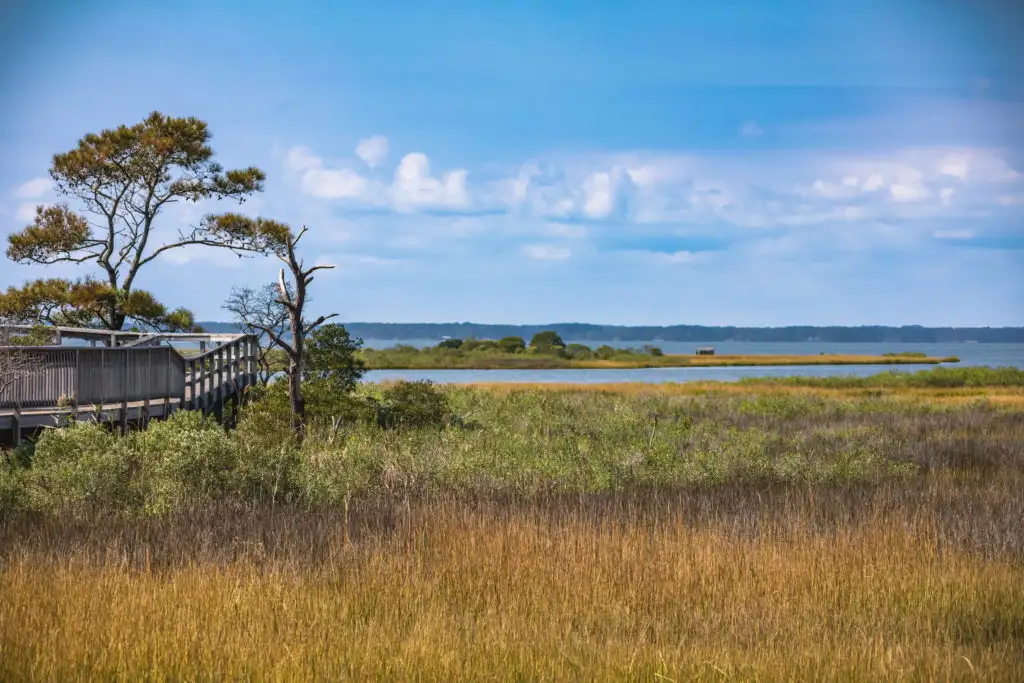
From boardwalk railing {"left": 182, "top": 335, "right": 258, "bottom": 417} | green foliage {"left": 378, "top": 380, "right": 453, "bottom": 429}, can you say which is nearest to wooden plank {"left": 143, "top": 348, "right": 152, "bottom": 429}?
boardwalk railing {"left": 182, "top": 335, "right": 258, "bottom": 417}

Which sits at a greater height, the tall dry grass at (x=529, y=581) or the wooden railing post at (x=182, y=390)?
the wooden railing post at (x=182, y=390)

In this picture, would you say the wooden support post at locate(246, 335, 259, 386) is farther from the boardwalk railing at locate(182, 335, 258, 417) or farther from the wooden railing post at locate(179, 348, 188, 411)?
the wooden railing post at locate(179, 348, 188, 411)

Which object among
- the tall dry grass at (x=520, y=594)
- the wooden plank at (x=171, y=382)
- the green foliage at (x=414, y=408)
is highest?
the wooden plank at (x=171, y=382)

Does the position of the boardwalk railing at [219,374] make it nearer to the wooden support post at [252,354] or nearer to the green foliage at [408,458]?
the wooden support post at [252,354]

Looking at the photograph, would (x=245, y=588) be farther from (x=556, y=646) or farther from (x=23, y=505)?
(x=23, y=505)

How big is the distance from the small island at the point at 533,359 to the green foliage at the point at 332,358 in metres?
62.0

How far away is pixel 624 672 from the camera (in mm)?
6289

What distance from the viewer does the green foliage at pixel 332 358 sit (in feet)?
78.8

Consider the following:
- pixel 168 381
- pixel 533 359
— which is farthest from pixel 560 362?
pixel 168 381

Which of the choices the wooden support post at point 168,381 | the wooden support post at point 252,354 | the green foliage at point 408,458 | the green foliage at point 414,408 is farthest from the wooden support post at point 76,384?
the wooden support post at point 252,354

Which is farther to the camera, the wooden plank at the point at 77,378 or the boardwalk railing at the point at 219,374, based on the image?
the boardwalk railing at the point at 219,374

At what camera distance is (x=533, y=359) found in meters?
98.9

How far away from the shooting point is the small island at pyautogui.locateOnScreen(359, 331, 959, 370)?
93562 millimetres

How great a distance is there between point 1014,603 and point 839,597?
4.60 ft
